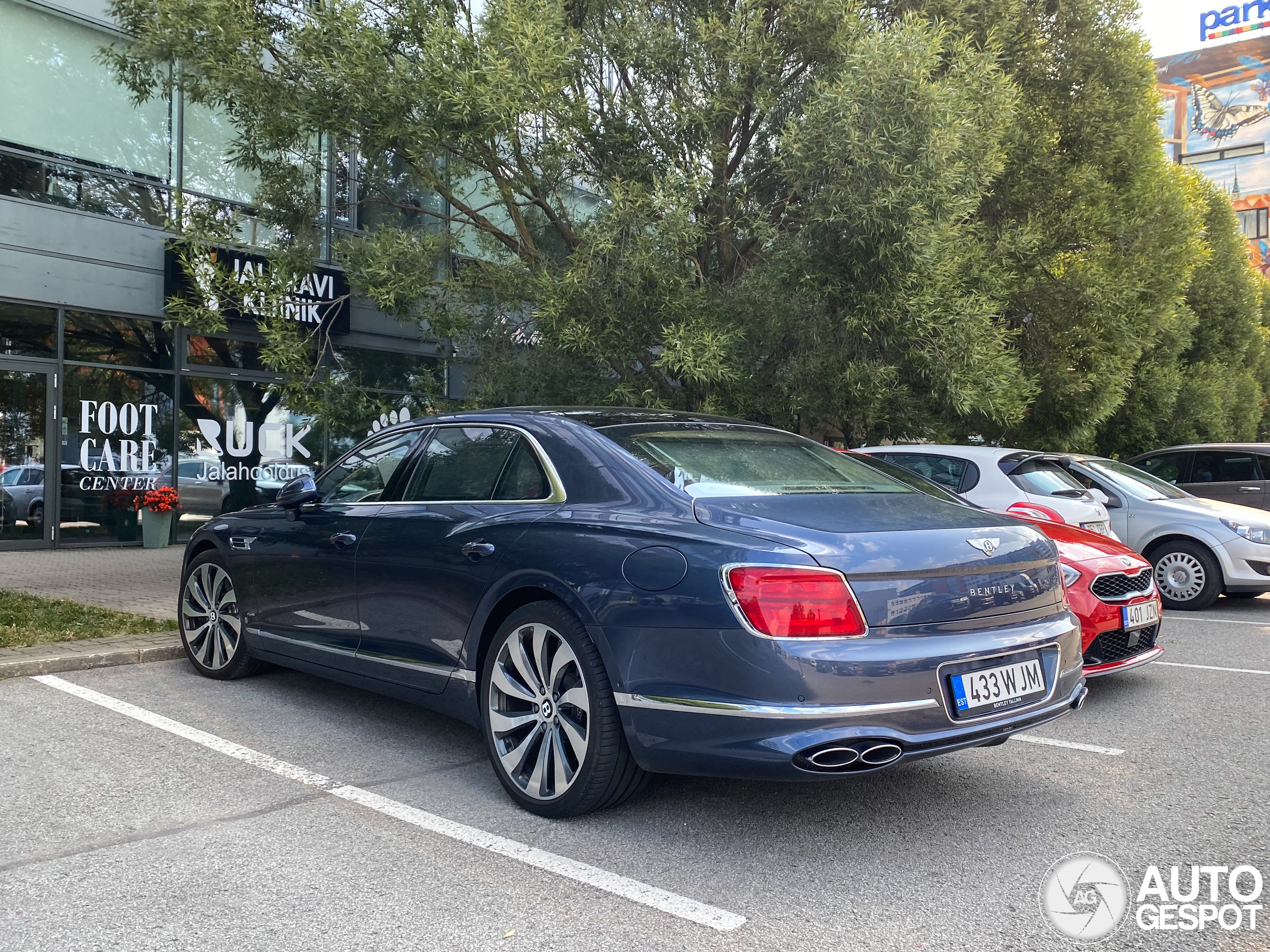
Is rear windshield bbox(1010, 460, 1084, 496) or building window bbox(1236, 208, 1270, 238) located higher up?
building window bbox(1236, 208, 1270, 238)

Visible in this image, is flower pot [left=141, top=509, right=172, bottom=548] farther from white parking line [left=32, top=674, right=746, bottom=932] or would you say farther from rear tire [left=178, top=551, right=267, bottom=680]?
white parking line [left=32, top=674, right=746, bottom=932]

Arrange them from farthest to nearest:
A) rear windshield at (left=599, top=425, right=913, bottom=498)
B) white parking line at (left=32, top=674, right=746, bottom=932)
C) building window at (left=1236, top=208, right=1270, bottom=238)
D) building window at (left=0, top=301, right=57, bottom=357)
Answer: building window at (left=1236, top=208, right=1270, bottom=238) < building window at (left=0, top=301, right=57, bottom=357) < rear windshield at (left=599, top=425, right=913, bottom=498) < white parking line at (left=32, top=674, right=746, bottom=932)

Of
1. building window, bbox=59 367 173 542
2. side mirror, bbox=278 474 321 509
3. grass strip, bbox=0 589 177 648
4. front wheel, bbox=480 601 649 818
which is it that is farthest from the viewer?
building window, bbox=59 367 173 542

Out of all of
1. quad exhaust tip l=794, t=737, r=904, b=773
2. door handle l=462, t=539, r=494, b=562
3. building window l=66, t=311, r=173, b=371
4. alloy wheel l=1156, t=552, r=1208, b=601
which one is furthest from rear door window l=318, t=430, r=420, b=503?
building window l=66, t=311, r=173, b=371

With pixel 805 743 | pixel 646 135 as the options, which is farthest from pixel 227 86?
pixel 805 743

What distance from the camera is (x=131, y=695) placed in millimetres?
5781

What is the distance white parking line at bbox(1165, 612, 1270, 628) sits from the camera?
916cm

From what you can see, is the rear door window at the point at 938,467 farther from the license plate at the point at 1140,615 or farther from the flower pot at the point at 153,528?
the flower pot at the point at 153,528

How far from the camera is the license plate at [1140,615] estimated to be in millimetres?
5848

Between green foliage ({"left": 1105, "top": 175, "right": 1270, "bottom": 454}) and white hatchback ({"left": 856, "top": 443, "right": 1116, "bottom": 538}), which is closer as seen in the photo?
white hatchback ({"left": 856, "top": 443, "right": 1116, "bottom": 538})

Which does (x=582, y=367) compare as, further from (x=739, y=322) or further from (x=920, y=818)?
(x=920, y=818)

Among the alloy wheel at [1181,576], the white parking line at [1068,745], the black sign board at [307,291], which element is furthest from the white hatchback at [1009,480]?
the black sign board at [307,291]

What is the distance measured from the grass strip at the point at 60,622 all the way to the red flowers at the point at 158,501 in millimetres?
5447

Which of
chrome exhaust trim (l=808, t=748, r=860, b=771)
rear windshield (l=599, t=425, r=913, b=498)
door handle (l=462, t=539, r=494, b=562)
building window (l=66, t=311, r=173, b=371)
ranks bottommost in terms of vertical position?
chrome exhaust trim (l=808, t=748, r=860, b=771)
